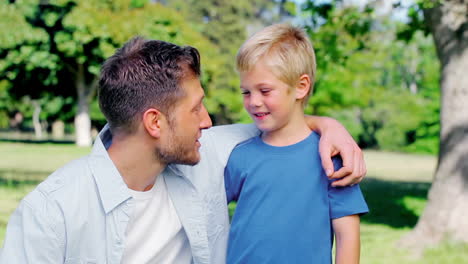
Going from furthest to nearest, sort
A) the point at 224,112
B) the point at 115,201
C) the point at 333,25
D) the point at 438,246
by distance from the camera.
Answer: the point at 224,112, the point at 333,25, the point at 438,246, the point at 115,201

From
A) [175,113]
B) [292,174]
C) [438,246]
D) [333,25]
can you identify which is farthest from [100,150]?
[333,25]

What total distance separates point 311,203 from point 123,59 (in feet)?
A: 3.36

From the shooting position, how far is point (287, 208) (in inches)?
104

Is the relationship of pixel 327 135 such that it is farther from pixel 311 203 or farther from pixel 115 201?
pixel 115 201

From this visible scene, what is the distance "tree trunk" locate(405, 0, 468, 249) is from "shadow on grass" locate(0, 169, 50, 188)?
8435mm

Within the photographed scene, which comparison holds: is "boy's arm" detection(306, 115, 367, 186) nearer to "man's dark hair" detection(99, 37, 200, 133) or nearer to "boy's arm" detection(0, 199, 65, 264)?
"man's dark hair" detection(99, 37, 200, 133)

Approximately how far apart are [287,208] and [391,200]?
1037 cm

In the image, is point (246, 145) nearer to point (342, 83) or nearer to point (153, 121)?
point (153, 121)

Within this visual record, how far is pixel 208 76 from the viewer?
33.8 m

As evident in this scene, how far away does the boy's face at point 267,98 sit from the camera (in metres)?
2.74

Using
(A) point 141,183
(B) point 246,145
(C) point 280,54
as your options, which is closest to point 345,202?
(B) point 246,145

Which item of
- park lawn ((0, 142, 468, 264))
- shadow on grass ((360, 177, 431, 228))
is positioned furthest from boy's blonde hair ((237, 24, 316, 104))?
shadow on grass ((360, 177, 431, 228))

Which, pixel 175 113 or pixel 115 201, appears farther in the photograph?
pixel 175 113

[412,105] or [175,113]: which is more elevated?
[175,113]
